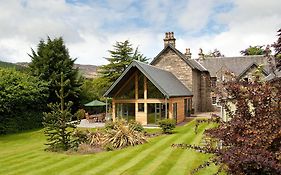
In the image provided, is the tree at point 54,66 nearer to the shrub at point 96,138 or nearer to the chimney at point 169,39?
the chimney at point 169,39

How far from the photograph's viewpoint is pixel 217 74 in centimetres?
4175

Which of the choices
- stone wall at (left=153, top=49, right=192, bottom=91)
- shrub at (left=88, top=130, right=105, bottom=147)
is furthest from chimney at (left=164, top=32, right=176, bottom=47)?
shrub at (left=88, top=130, right=105, bottom=147)

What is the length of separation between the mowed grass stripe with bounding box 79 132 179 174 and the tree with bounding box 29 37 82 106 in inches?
694

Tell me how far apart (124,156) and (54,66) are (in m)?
21.4

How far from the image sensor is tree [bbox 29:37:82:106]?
32312mm

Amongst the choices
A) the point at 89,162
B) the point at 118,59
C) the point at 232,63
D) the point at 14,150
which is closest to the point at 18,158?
the point at 14,150

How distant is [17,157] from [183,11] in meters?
11.5

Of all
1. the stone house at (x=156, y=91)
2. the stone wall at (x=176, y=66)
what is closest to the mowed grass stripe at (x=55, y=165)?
the stone house at (x=156, y=91)

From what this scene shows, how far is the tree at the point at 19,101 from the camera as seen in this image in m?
23.6

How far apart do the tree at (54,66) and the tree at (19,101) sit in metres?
2.90

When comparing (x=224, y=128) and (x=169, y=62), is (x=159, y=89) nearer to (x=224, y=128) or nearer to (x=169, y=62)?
(x=169, y=62)

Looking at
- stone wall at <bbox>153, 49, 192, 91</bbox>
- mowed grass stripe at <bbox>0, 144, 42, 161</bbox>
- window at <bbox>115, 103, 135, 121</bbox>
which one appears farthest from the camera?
stone wall at <bbox>153, 49, 192, 91</bbox>

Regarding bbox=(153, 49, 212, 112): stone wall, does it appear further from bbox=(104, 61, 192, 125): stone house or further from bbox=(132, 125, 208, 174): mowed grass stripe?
bbox=(132, 125, 208, 174): mowed grass stripe

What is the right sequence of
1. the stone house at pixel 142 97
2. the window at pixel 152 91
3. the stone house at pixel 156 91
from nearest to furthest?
the stone house at pixel 142 97
the stone house at pixel 156 91
the window at pixel 152 91
